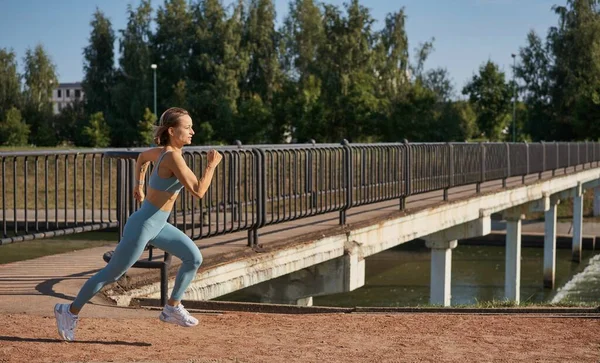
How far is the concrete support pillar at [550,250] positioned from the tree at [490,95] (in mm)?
31960

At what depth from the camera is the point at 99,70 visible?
234ft

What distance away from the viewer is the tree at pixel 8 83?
245 ft

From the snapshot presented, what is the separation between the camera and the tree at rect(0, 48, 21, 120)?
7481 centimetres

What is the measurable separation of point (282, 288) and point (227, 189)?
2.66 metres

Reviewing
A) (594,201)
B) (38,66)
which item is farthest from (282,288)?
(38,66)

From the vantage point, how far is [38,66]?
257 ft

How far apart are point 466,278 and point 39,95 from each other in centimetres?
5163

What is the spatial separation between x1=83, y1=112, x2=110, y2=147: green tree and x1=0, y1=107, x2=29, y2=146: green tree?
17.0 ft

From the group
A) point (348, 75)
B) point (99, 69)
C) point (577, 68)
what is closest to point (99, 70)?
point (99, 69)

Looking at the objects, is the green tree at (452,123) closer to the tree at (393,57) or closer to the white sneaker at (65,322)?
the tree at (393,57)

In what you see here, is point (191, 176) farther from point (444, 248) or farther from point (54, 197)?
point (444, 248)

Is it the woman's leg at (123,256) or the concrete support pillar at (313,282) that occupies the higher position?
the woman's leg at (123,256)

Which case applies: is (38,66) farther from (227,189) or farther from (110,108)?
(227,189)

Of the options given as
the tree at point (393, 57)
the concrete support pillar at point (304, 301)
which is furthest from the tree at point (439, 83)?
the concrete support pillar at point (304, 301)
